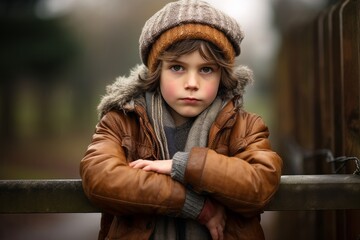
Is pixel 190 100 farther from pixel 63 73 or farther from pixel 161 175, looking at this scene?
pixel 63 73

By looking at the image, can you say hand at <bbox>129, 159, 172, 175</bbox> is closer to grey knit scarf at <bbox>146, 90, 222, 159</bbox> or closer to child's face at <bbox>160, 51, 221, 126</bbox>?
grey knit scarf at <bbox>146, 90, 222, 159</bbox>

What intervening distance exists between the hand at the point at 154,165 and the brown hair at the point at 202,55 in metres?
→ 0.43

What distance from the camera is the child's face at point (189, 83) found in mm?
2043

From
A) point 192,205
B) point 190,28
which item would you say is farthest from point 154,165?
point 190,28

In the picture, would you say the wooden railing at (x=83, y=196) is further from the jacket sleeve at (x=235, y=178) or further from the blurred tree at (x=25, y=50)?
the blurred tree at (x=25, y=50)

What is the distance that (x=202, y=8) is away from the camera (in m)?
2.14

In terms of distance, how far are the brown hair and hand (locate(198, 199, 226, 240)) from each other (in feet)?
1.85

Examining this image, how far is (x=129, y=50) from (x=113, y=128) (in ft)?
74.2

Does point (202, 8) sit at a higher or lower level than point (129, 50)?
lower

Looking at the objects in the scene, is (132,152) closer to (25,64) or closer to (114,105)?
(114,105)

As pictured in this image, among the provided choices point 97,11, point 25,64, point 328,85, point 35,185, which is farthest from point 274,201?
point 97,11

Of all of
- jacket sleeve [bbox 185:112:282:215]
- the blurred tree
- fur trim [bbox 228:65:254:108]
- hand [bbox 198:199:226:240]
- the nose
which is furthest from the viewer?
the blurred tree

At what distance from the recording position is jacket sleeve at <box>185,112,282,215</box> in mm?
1764

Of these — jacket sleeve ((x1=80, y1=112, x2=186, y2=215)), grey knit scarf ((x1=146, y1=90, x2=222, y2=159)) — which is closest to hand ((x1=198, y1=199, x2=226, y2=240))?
jacket sleeve ((x1=80, y1=112, x2=186, y2=215))
